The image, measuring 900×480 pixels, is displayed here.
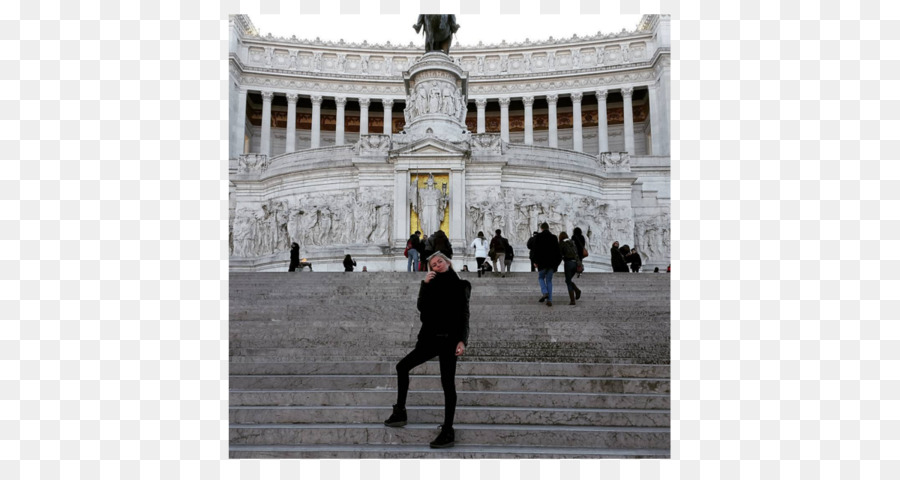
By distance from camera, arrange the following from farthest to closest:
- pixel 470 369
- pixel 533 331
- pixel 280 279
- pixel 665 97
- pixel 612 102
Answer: pixel 612 102 < pixel 665 97 < pixel 280 279 < pixel 533 331 < pixel 470 369

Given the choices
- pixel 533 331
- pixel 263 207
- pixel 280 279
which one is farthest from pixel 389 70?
pixel 533 331

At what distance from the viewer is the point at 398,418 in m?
7.30

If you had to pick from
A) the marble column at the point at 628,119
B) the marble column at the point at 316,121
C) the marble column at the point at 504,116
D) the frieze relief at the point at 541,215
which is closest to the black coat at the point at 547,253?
the frieze relief at the point at 541,215

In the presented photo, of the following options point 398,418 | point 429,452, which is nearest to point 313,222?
point 398,418

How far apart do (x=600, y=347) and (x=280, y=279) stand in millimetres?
9008

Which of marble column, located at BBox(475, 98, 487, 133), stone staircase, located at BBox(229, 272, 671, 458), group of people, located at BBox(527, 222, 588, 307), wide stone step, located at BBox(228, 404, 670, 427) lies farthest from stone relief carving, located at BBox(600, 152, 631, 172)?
marble column, located at BBox(475, 98, 487, 133)

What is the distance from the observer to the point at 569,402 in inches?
324

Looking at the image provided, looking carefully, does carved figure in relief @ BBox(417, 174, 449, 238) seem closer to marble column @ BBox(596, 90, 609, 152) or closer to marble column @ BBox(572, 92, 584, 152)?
marble column @ BBox(572, 92, 584, 152)

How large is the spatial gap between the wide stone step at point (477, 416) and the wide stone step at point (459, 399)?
1.13 feet

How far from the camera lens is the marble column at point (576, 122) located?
63625mm

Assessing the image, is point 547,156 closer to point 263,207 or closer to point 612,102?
point 263,207

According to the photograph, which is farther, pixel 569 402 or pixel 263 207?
pixel 263 207

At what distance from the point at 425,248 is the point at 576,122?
48.4 metres

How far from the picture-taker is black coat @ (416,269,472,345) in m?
6.94
